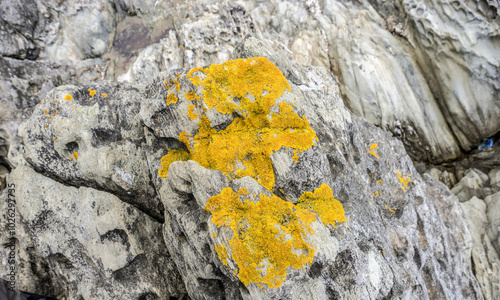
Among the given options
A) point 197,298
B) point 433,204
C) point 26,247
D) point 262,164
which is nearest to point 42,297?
point 26,247

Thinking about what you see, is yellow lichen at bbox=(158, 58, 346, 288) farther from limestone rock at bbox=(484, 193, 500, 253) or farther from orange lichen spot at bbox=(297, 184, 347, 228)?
limestone rock at bbox=(484, 193, 500, 253)

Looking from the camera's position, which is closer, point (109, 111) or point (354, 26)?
point (109, 111)

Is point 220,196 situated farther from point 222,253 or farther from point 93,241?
point 93,241

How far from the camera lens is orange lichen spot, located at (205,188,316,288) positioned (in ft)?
15.5

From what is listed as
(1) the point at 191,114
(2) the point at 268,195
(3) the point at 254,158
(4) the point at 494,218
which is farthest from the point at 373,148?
(4) the point at 494,218

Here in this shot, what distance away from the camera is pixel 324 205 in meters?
5.59

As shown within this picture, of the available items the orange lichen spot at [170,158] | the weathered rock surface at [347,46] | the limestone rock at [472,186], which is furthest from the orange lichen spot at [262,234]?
the weathered rock surface at [347,46]

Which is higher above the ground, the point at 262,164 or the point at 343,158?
the point at 343,158

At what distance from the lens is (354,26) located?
624 inches

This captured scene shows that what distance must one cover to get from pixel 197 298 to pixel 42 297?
196 inches

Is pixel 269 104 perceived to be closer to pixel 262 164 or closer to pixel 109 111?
pixel 262 164

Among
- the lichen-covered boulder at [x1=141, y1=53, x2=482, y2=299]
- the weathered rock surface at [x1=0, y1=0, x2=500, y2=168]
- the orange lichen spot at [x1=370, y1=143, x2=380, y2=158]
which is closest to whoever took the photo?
the lichen-covered boulder at [x1=141, y1=53, x2=482, y2=299]

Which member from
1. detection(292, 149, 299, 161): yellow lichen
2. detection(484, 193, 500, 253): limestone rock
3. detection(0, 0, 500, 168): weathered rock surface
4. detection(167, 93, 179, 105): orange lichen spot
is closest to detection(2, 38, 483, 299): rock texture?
detection(292, 149, 299, 161): yellow lichen

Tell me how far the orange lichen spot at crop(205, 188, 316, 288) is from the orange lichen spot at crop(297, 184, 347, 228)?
376 mm
